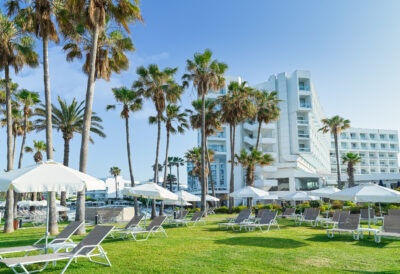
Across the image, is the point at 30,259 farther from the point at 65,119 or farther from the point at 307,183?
the point at 307,183

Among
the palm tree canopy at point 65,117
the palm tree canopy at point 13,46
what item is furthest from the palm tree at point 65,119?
the palm tree canopy at point 13,46

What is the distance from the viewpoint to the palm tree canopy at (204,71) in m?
27.2

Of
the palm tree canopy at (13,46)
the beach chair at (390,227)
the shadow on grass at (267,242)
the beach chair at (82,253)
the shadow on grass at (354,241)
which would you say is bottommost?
the shadow on grass at (354,241)

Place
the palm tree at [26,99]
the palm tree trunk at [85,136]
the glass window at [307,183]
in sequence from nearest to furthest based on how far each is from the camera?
the palm tree trunk at [85,136], the palm tree at [26,99], the glass window at [307,183]

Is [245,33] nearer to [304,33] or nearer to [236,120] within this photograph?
[304,33]

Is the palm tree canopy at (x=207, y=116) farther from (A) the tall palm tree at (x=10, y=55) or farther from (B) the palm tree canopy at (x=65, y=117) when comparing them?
(A) the tall palm tree at (x=10, y=55)

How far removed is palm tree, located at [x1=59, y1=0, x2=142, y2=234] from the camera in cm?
1450

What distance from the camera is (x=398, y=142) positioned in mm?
95812

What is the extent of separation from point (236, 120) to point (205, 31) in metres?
15.3

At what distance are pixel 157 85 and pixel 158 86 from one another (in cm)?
15

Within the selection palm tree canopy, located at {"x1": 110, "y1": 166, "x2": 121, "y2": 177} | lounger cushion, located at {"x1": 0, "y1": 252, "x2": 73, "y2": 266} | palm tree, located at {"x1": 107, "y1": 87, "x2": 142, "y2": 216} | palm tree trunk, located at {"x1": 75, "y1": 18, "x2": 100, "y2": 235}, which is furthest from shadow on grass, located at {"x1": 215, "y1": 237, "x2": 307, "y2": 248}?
palm tree canopy, located at {"x1": 110, "y1": 166, "x2": 121, "y2": 177}

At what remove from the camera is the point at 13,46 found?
17172 millimetres

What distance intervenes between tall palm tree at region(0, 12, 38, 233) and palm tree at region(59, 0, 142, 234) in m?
2.73

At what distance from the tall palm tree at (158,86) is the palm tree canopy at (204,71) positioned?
154 cm
